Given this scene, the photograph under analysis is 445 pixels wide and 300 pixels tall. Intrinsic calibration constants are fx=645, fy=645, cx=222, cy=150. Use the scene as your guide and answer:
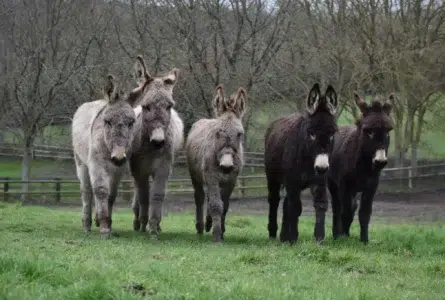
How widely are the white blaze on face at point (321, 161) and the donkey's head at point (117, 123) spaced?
3184 mm

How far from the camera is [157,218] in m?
11.8

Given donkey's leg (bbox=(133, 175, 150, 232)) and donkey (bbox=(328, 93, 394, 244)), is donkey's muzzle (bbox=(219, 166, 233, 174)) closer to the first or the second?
donkey's leg (bbox=(133, 175, 150, 232))

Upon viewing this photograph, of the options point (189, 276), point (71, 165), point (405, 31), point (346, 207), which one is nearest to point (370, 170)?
point (346, 207)

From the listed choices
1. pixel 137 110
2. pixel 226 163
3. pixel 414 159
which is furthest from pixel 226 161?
pixel 414 159

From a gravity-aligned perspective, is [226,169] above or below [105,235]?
above

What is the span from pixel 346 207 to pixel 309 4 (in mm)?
16676

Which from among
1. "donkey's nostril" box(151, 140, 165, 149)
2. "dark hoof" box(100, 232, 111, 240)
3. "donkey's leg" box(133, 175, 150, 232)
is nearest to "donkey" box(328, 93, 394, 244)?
"donkey's nostril" box(151, 140, 165, 149)

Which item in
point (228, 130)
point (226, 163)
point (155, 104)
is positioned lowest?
point (226, 163)

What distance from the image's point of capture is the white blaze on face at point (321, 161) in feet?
33.9

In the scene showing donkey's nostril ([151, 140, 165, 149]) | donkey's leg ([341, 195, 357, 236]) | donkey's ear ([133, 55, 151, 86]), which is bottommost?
donkey's leg ([341, 195, 357, 236])

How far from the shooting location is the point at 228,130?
11.1m

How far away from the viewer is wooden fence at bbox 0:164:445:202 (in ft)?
93.0

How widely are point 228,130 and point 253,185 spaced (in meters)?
21.2

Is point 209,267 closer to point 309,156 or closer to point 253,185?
point 309,156
